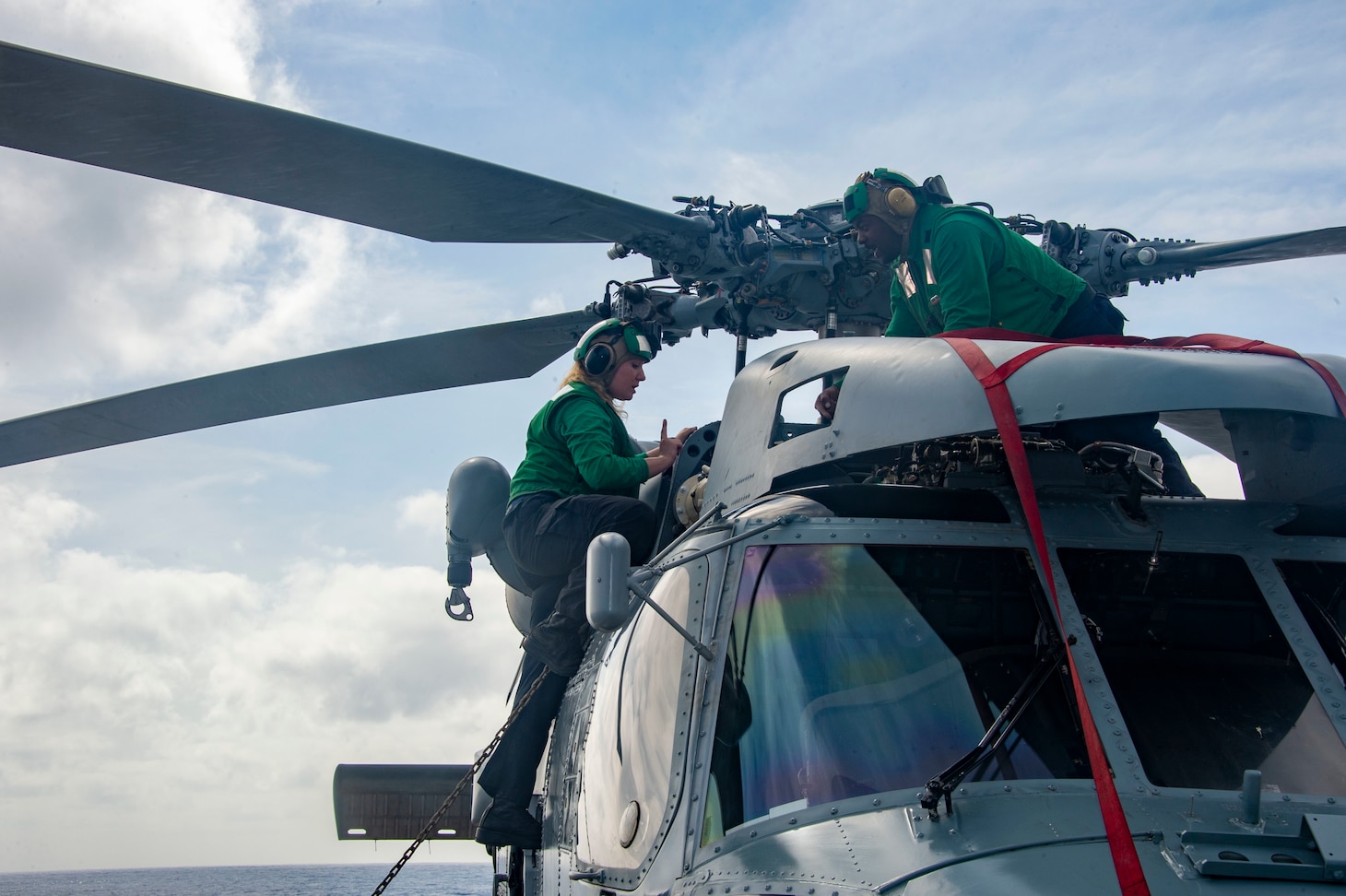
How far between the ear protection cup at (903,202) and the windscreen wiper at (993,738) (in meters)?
2.35

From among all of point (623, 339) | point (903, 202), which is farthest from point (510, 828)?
point (903, 202)

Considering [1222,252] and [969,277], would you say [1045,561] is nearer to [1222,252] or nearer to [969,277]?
[969,277]

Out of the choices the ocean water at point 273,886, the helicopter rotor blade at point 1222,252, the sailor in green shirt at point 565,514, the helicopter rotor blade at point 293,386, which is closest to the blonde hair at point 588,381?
the sailor in green shirt at point 565,514

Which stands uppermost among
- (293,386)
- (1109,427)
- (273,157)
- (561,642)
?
(273,157)

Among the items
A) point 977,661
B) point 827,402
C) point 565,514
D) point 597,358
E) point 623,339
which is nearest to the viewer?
point 977,661

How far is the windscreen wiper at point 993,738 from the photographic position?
3.01m

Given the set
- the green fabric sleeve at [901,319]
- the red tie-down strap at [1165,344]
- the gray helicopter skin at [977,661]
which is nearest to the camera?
the gray helicopter skin at [977,661]

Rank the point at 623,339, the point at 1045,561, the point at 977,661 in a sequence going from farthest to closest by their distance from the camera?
the point at 623,339
the point at 977,661
the point at 1045,561

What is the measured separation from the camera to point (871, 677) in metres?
3.46

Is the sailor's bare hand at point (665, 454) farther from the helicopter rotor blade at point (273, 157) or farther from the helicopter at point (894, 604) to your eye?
the helicopter rotor blade at point (273, 157)

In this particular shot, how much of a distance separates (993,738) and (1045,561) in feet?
1.69

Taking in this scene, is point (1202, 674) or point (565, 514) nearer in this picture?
point (1202, 674)

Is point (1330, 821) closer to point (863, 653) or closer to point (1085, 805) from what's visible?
point (1085, 805)

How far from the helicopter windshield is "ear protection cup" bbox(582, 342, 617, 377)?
225 centimetres
